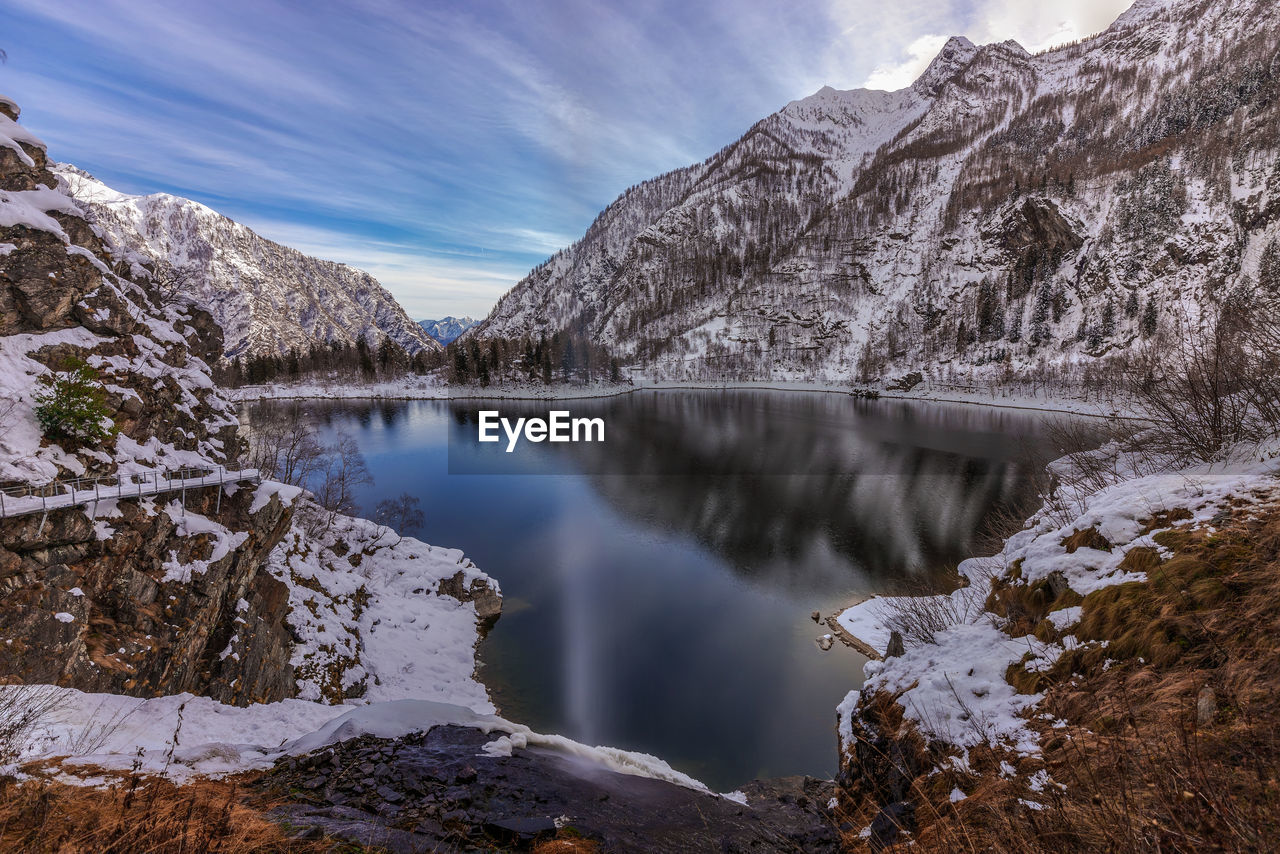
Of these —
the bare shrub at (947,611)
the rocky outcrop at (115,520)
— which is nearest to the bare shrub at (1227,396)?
the bare shrub at (947,611)

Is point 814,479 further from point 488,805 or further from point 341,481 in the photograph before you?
point 488,805

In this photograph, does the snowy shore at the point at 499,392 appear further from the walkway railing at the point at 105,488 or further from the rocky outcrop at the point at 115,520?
the walkway railing at the point at 105,488

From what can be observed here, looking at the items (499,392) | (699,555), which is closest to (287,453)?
(699,555)

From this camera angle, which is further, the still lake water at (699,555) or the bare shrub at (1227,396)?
the still lake water at (699,555)

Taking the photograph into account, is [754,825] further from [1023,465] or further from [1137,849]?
[1023,465]

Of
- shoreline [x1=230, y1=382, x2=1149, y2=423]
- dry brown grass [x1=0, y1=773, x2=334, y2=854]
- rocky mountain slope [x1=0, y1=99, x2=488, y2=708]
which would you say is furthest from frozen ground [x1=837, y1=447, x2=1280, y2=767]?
shoreline [x1=230, y1=382, x2=1149, y2=423]

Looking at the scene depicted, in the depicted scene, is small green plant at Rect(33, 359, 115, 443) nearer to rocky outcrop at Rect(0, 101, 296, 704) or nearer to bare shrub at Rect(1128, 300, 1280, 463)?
rocky outcrop at Rect(0, 101, 296, 704)
